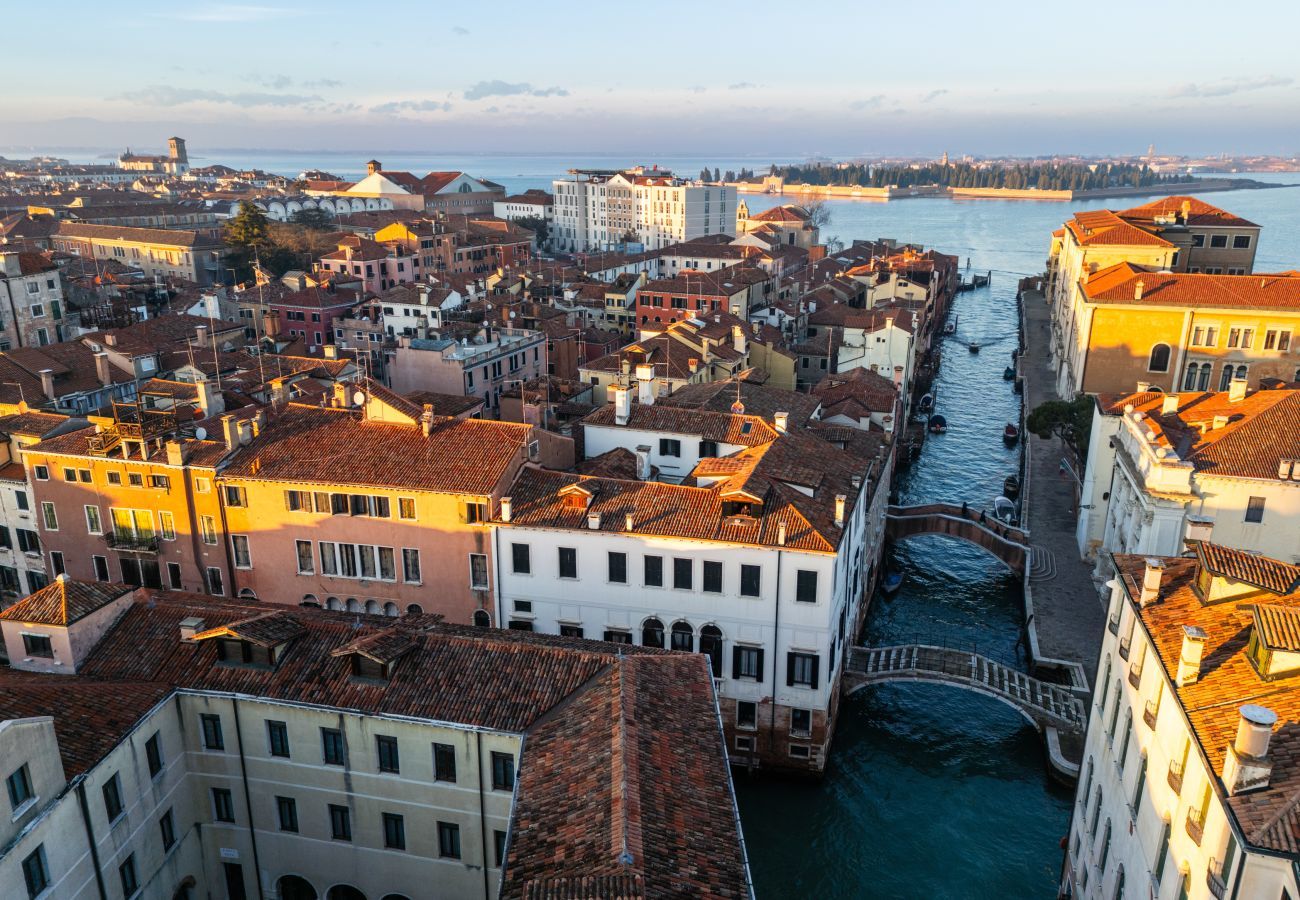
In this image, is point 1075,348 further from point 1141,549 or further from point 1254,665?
point 1254,665

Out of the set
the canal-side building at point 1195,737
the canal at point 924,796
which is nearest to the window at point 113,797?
the canal at point 924,796

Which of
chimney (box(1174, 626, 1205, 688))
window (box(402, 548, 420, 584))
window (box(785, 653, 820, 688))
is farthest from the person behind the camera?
window (box(402, 548, 420, 584))

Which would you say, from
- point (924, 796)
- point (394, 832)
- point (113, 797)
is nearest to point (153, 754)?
point (113, 797)

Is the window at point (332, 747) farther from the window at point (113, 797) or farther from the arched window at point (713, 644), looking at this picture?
the arched window at point (713, 644)

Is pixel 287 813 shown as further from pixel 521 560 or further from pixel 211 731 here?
pixel 521 560

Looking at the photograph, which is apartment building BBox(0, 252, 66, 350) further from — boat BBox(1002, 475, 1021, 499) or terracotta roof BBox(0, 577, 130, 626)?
boat BBox(1002, 475, 1021, 499)

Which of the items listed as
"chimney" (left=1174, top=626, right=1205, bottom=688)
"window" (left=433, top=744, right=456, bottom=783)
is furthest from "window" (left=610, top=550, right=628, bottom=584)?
"chimney" (left=1174, top=626, right=1205, bottom=688)

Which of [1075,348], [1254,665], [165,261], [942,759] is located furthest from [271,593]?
[165,261]
